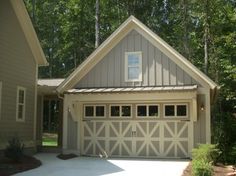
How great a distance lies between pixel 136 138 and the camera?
1816 centimetres

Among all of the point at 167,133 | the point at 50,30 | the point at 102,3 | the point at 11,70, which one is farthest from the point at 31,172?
the point at 50,30

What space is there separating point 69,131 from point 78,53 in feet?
73.4

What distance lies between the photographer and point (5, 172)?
12875 mm

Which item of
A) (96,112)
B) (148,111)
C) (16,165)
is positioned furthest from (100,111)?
(16,165)

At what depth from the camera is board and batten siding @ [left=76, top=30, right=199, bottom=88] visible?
18.0 m

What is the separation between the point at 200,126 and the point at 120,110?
3.72 m

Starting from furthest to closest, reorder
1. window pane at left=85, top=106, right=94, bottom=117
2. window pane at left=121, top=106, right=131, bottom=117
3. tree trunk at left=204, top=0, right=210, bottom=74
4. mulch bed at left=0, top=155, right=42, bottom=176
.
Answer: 1. tree trunk at left=204, top=0, right=210, bottom=74
2. window pane at left=85, top=106, right=94, bottom=117
3. window pane at left=121, top=106, right=131, bottom=117
4. mulch bed at left=0, top=155, right=42, bottom=176

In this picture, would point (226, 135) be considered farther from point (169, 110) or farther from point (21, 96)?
point (21, 96)

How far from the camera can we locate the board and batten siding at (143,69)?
710 inches

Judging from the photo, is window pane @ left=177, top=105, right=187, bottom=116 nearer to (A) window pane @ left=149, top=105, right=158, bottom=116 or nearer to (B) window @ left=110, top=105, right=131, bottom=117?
(A) window pane @ left=149, top=105, right=158, bottom=116

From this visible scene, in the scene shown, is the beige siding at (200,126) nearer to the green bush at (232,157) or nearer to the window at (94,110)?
the green bush at (232,157)

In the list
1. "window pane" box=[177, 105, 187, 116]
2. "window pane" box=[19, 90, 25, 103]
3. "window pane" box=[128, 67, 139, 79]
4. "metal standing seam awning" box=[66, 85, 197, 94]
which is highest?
"window pane" box=[128, 67, 139, 79]

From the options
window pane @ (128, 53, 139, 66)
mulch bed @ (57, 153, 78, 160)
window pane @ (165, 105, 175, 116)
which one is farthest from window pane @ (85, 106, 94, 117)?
window pane @ (165, 105, 175, 116)

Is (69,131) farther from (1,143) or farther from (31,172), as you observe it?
(31,172)
